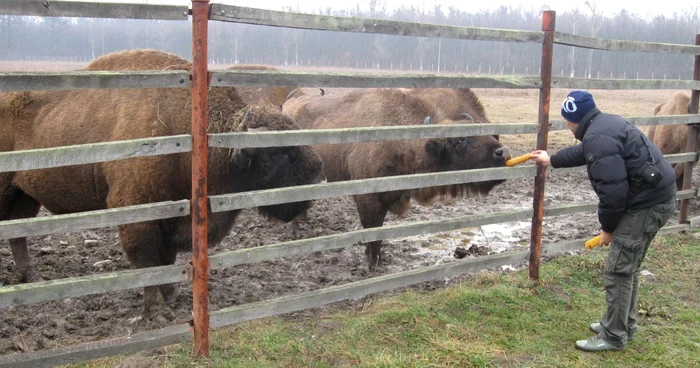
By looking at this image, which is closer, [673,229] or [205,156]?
[205,156]

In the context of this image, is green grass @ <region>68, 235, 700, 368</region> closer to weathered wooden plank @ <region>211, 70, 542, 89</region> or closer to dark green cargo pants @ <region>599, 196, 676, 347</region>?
dark green cargo pants @ <region>599, 196, 676, 347</region>

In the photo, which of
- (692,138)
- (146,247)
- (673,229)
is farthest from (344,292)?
(692,138)

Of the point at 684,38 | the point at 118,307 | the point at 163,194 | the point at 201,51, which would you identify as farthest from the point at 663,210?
the point at 684,38

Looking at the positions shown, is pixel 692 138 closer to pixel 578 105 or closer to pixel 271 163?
pixel 578 105

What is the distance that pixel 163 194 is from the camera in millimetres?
4980

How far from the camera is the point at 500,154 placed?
7.23 meters

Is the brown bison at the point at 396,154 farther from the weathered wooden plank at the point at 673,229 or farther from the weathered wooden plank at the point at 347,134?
the weathered wooden plank at the point at 673,229

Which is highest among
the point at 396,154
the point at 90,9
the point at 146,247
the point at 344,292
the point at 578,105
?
the point at 90,9

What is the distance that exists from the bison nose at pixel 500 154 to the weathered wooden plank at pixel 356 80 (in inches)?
68.4

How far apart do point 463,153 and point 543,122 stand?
76.8 inches

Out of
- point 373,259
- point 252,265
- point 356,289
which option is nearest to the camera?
point 356,289

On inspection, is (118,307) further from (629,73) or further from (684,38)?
(684,38)

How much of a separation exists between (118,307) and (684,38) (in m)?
67.1

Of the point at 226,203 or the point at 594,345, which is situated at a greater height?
the point at 226,203
